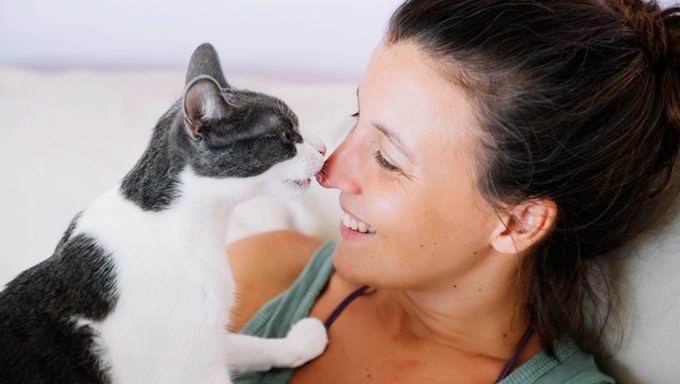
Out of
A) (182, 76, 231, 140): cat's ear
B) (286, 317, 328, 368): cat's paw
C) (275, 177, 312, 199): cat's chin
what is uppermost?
(182, 76, 231, 140): cat's ear

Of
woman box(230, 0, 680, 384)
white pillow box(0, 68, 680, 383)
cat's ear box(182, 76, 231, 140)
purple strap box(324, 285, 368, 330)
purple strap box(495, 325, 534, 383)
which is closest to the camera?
cat's ear box(182, 76, 231, 140)

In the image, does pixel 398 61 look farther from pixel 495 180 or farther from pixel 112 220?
pixel 112 220

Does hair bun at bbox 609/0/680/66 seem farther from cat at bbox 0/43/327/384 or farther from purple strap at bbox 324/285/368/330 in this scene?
purple strap at bbox 324/285/368/330

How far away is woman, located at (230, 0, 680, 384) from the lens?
0.97m

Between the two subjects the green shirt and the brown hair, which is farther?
the green shirt

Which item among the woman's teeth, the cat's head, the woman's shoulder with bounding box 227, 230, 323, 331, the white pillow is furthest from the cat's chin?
the white pillow

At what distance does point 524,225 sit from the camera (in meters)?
1.07

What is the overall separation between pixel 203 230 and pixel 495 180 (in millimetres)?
430

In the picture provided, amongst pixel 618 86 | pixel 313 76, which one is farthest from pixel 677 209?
pixel 313 76

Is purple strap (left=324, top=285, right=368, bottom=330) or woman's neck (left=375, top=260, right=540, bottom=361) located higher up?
woman's neck (left=375, top=260, right=540, bottom=361)

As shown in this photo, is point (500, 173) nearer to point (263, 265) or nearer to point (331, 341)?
point (331, 341)

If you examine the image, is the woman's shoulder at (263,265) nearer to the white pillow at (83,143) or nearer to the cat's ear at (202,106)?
the white pillow at (83,143)

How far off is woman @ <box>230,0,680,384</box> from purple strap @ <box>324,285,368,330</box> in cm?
3

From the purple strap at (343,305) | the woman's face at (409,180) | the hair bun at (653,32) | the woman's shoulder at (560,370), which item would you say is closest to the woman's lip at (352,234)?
the woman's face at (409,180)
